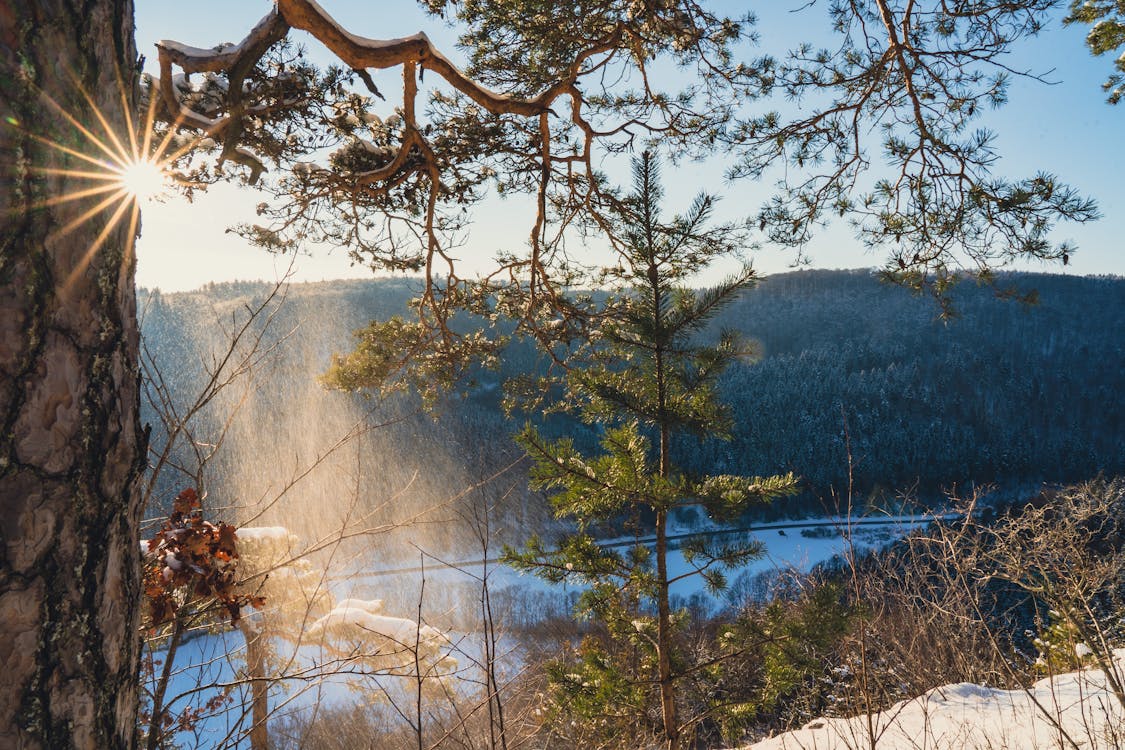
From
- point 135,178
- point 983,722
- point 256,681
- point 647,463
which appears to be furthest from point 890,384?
point 135,178

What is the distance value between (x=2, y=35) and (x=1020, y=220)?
367 cm

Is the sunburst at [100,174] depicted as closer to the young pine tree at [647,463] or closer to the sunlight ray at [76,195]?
the sunlight ray at [76,195]

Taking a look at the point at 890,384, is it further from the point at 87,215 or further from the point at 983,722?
the point at 87,215

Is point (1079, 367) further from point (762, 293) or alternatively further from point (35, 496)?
point (35, 496)

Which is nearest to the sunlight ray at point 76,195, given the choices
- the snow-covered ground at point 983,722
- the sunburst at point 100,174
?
the sunburst at point 100,174

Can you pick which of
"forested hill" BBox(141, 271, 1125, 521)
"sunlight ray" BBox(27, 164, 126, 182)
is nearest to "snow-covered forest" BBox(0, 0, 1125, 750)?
"sunlight ray" BBox(27, 164, 126, 182)

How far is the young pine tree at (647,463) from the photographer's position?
2805mm

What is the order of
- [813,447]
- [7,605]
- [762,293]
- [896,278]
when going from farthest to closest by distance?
[762,293] < [813,447] < [896,278] < [7,605]

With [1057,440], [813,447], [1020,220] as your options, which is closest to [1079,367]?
[1057,440]

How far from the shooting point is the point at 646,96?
3932 mm

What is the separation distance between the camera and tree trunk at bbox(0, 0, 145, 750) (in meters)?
0.63

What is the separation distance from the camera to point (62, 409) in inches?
26.7

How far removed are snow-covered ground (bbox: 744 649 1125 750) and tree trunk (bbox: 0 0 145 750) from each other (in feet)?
9.10

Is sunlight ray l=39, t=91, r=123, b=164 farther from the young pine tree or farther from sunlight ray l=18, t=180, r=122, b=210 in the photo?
the young pine tree
